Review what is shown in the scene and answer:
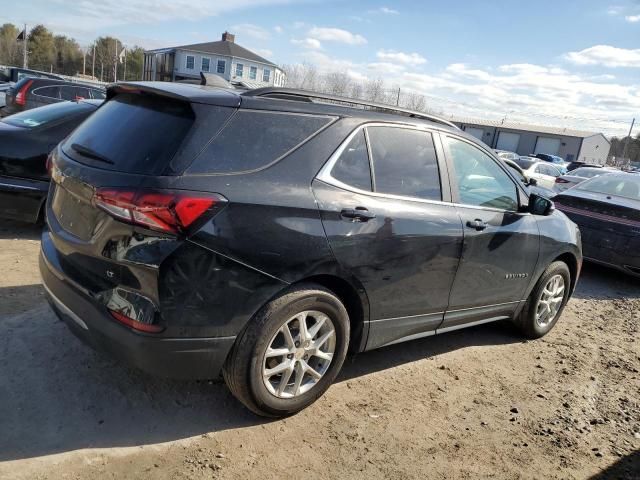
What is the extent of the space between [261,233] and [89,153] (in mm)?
1132

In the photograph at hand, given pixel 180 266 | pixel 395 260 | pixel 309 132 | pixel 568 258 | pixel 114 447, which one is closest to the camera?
pixel 180 266

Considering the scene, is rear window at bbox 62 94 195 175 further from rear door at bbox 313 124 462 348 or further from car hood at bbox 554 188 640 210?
car hood at bbox 554 188 640 210

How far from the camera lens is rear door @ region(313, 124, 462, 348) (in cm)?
310

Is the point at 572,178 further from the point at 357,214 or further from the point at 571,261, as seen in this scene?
the point at 357,214

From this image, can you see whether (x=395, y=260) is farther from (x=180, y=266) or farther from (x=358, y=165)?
(x=180, y=266)

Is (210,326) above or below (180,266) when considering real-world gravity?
below

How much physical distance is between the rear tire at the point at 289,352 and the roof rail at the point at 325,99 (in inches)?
45.1

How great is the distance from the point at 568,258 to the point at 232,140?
3.88 meters

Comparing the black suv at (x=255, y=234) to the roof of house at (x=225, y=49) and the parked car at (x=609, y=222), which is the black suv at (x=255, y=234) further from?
the roof of house at (x=225, y=49)

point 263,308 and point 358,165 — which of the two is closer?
point 263,308

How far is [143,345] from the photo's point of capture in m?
2.60

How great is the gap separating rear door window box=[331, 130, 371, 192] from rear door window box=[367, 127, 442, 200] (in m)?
0.07

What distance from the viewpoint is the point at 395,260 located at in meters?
3.35

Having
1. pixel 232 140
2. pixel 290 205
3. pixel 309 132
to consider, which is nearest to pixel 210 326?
pixel 290 205
